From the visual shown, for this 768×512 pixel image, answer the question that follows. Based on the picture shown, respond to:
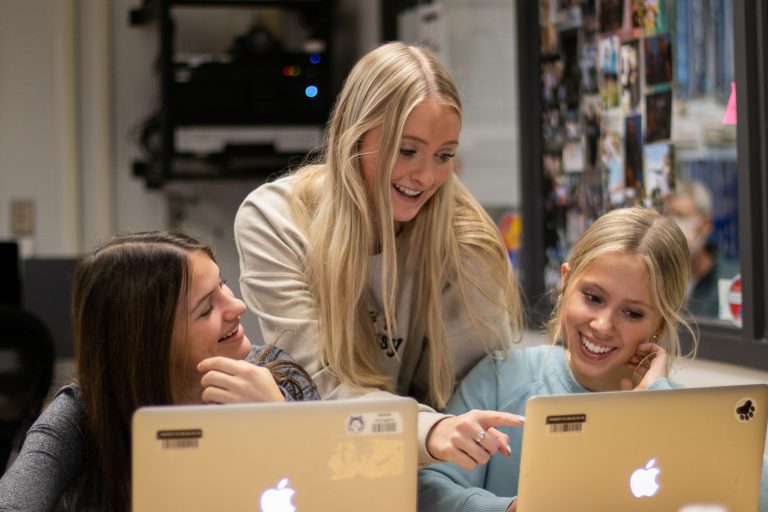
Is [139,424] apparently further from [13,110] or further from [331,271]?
[13,110]

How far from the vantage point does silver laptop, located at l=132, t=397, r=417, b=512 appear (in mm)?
1208

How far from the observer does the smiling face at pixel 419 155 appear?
1919 mm

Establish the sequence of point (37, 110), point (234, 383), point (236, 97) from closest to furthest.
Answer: point (234, 383) < point (236, 97) < point (37, 110)

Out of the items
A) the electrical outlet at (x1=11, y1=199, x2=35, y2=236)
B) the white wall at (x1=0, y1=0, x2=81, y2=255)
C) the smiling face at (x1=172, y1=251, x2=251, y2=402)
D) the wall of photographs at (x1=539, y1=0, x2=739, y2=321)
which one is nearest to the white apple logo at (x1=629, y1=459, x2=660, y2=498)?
the smiling face at (x1=172, y1=251, x2=251, y2=402)

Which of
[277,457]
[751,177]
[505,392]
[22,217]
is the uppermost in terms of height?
[751,177]

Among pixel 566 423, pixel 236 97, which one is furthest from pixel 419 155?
pixel 236 97

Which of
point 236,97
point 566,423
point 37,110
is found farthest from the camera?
point 37,110

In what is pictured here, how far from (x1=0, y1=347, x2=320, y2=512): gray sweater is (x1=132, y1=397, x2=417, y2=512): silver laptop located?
0.34 metres

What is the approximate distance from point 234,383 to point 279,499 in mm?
301

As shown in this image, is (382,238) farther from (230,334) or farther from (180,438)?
(180,438)

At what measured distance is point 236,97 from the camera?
170 inches

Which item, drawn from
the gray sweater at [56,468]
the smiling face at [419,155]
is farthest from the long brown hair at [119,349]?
the smiling face at [419,155]

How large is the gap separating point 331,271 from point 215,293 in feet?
1.04

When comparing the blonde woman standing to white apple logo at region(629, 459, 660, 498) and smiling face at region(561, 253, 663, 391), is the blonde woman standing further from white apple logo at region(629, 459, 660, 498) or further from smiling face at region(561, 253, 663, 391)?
white apple logo at region(629, 459, 660, 498)
